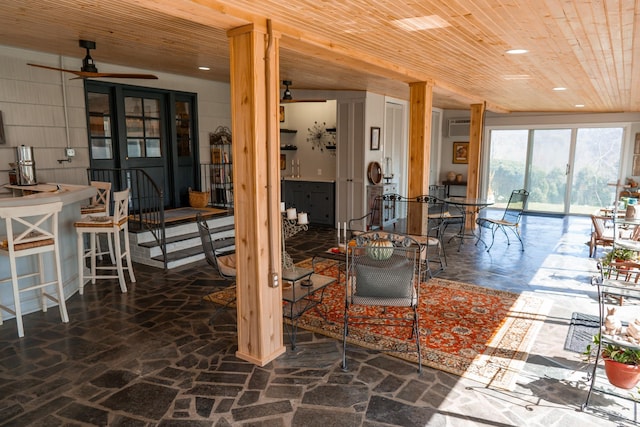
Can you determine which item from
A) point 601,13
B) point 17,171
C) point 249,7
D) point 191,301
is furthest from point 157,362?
point 601,13

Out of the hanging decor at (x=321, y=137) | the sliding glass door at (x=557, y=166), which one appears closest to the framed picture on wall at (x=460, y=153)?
the sliding glass door at (x=557, y=166)

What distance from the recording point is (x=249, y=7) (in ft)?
9.03

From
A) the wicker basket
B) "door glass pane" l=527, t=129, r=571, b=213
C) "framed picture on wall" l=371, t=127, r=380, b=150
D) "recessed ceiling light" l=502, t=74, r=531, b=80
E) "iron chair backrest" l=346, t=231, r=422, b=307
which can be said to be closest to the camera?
"iron chair backrest" l=346, t=231, r=422, b=307

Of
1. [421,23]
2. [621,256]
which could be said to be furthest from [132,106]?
[621,256]

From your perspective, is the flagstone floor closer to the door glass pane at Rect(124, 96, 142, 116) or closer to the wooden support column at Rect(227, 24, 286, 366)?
the wooden support column at Rect(227, 24, 286, 366)

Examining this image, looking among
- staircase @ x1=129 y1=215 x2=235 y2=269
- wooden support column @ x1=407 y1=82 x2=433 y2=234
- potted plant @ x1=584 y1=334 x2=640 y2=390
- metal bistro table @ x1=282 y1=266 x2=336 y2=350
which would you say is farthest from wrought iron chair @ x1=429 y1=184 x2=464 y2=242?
potted plant @ x1=584 y1=334 x2=640 y2=390

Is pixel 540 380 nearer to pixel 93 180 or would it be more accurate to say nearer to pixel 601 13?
pixel 601 13

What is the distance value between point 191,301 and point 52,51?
357cm

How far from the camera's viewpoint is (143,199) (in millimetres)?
7004

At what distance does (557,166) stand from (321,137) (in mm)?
5992

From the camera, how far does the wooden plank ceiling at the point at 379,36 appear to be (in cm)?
277

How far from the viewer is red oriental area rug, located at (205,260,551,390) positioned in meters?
3.27

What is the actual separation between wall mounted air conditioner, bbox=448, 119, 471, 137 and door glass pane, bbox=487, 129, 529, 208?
26.8 inches

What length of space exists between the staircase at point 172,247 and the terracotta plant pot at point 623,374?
14.6ft
